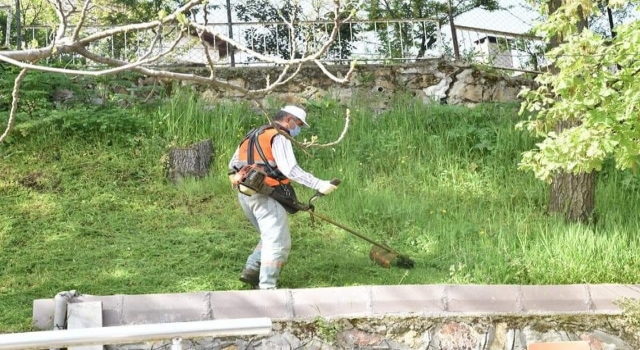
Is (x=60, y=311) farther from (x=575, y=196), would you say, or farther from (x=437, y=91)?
(x=437, y=91)

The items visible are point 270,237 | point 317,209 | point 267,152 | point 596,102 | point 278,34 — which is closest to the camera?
point 596,102

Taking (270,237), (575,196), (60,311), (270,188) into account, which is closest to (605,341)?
(575,196)

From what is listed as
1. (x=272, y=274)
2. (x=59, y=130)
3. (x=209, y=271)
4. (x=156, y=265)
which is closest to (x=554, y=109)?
(x=272, y=274)

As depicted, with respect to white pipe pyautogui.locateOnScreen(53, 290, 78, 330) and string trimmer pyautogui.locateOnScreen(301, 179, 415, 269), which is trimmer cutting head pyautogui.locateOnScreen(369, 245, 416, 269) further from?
white pipe pyautogui.locateOnScreen(53, 290, 78, 330)

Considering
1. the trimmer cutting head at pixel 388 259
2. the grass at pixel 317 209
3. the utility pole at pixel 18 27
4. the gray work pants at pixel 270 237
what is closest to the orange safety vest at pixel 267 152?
the gray work pants at pixel 270 237

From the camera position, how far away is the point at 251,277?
20.4 ft

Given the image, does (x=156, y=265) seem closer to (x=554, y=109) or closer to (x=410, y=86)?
(x=554, y=109)

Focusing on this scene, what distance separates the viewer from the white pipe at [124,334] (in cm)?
252

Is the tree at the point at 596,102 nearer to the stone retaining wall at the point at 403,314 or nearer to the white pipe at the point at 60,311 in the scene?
the stone retaining wall at the point at 403,314

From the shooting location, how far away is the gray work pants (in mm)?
6004

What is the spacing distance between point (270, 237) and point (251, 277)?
15.8 inches

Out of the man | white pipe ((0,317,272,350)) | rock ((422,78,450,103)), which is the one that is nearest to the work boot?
the man

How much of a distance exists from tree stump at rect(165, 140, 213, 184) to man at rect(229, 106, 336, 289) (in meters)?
2.64

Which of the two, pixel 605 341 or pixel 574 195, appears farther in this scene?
pixel 574 195
